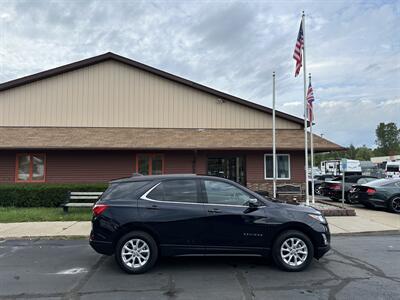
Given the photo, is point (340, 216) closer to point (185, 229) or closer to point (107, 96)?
point (185, 229)

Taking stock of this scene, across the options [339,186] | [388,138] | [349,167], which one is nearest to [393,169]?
[349,167]

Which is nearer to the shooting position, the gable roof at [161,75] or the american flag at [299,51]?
the american flag at [299,51]

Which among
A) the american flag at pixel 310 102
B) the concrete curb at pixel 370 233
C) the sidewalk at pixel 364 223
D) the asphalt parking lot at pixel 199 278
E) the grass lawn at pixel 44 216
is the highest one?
the american flag at pixel 310 102

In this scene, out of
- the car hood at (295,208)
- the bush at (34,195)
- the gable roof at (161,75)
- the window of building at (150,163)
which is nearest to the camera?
the car hood at (295,208)

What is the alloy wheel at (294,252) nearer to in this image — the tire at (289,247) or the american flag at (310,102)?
the tire at (289,247)

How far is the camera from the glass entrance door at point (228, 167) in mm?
17328

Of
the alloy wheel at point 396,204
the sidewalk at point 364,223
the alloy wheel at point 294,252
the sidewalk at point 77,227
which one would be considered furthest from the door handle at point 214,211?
the alloy wheel at point 396,204

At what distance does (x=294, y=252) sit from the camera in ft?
19.8

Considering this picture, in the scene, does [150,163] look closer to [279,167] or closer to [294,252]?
[279,167]

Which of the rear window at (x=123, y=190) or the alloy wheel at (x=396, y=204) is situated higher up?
the rear window at (x=123, y=190)

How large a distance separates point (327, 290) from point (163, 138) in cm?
1278

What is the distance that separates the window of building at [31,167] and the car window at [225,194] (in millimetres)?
12874

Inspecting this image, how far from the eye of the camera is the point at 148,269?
5980 millimetres

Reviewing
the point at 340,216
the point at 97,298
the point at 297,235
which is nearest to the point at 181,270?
the point at 97,298
